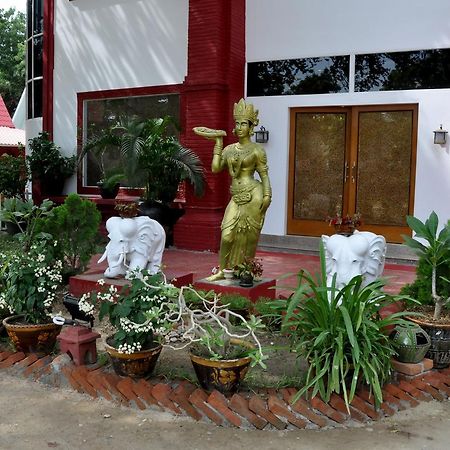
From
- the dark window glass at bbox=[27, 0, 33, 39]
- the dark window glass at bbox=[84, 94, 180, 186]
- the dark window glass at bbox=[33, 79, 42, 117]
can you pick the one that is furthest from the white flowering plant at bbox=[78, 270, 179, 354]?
the dark window glass at bbox=[27, 0, 33, 39]

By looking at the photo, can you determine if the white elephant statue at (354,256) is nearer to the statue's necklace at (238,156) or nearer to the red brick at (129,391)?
the statue's necklace at (238,156)

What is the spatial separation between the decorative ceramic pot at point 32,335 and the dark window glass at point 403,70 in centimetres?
645

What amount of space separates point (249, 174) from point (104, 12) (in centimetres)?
692

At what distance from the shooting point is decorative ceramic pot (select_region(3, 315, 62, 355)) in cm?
459

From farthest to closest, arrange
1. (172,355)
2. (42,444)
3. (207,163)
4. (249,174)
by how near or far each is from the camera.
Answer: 1. (207,163)
2. (249,174)
3. (172,355)
4. (42,444)

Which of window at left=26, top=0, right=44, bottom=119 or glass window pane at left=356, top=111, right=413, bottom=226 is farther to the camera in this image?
window at left=26, top=0, right=44, bottom=119

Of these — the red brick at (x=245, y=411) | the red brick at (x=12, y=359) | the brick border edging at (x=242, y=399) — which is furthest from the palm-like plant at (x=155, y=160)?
the red brick at (x=245, y=411)

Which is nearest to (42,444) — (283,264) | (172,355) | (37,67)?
(172,355)

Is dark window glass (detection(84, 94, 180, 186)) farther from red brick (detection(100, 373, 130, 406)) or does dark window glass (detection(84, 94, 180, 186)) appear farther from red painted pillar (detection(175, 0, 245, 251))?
red brick (detection(100, 373, 130, 406))

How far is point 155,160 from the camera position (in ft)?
32.1

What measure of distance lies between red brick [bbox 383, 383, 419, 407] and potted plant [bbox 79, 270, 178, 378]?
1.49 metres

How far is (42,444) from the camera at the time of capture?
3395mm

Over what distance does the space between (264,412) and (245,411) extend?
113 millimetres

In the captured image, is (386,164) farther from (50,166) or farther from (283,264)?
(50,166)
